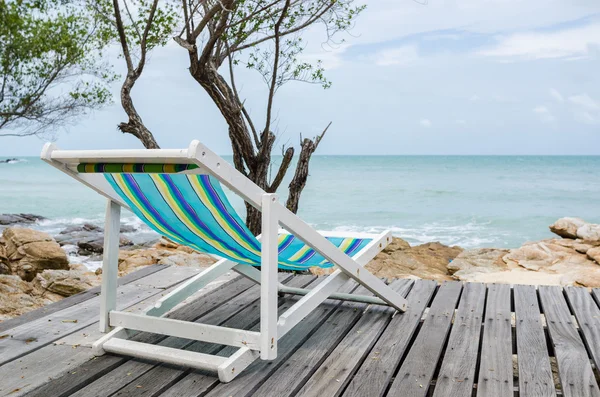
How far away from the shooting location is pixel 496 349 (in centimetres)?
263

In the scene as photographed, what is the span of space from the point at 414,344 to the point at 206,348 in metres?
0.96

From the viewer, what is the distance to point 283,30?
628 cm

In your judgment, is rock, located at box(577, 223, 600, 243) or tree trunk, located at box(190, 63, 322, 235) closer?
tree trunk, located at box(190, 63, 322, 235)

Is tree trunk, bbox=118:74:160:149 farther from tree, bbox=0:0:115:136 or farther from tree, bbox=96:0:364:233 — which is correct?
tree, bbox=0:0:115:136

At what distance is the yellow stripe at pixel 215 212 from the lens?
2250mm

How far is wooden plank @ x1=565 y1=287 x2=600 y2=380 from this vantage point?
2.69 meters

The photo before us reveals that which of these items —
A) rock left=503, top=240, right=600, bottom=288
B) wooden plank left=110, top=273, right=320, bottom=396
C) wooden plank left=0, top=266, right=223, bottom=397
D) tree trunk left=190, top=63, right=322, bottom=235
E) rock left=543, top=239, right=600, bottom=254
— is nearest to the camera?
wooden plank left=110, top=273, right=320, bottom=396

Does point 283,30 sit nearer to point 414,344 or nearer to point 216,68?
point 216,68

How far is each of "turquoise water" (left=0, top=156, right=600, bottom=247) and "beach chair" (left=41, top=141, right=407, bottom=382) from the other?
48.4 feet

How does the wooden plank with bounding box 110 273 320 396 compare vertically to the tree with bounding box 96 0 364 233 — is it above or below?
below

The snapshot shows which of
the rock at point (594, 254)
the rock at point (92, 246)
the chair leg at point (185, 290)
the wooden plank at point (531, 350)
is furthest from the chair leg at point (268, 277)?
the rock at point (92, 246)

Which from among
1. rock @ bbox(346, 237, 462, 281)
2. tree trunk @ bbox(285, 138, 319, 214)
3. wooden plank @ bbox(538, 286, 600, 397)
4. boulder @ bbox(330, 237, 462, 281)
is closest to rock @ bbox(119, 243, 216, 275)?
tree trunk @ bbox(285, 138, 319, 214)

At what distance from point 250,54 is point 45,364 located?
15.1 ft

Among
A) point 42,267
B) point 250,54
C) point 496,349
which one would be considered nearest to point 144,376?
point 496,349
